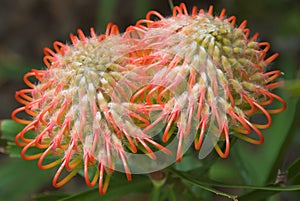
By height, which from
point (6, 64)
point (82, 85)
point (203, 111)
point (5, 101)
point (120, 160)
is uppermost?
point (82, 85)

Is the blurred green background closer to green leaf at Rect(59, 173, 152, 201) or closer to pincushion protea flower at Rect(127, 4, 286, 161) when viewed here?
green leaf at Rect(59, 173, 152, 201)

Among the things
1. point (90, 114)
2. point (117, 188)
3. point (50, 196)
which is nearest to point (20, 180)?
point (50, 196)

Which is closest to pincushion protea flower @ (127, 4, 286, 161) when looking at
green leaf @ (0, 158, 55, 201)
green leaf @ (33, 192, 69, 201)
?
green leaf @ (33, 192, 69, 201)

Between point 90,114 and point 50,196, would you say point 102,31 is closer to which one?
point 50,196

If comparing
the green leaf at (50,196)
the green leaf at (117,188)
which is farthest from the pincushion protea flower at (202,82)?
the green leaf at (50,196)

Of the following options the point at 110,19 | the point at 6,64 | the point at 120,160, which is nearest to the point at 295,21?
the point at 110,19

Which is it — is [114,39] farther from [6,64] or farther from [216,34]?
[6,64]
